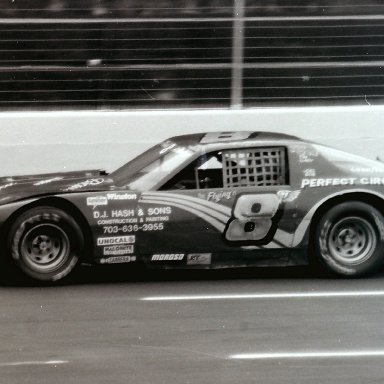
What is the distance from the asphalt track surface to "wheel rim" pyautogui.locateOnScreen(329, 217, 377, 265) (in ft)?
0.68

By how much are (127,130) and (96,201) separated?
11.2 ft

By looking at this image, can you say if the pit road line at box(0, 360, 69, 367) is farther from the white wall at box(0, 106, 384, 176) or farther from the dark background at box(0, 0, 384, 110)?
the dark background at box(0, 0, 384, 110)

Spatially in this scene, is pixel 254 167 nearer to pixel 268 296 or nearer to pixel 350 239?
pixel 350 239

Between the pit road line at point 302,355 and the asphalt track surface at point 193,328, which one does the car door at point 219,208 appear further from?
the pit road line at point 302,355

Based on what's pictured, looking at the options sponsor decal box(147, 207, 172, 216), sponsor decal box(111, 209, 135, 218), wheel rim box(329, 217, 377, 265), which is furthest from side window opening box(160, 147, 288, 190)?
wheel rim box(329, 217, 377, 265)

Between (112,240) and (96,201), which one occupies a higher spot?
(96,201)

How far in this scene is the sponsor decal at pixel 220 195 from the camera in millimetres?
8055

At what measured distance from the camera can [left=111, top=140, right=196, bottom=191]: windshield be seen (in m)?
8.13

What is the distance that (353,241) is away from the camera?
8.35 metres

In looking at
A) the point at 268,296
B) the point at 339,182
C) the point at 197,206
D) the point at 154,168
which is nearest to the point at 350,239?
the point at 339,182

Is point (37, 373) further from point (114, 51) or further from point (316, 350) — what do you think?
point (114, 51)

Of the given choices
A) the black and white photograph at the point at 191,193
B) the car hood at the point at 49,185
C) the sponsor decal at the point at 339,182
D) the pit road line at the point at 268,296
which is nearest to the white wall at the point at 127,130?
the black and white photograph at the point at 191,193

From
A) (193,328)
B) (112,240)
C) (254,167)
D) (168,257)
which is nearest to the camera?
(193,328)

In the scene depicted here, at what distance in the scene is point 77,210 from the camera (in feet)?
25.9
